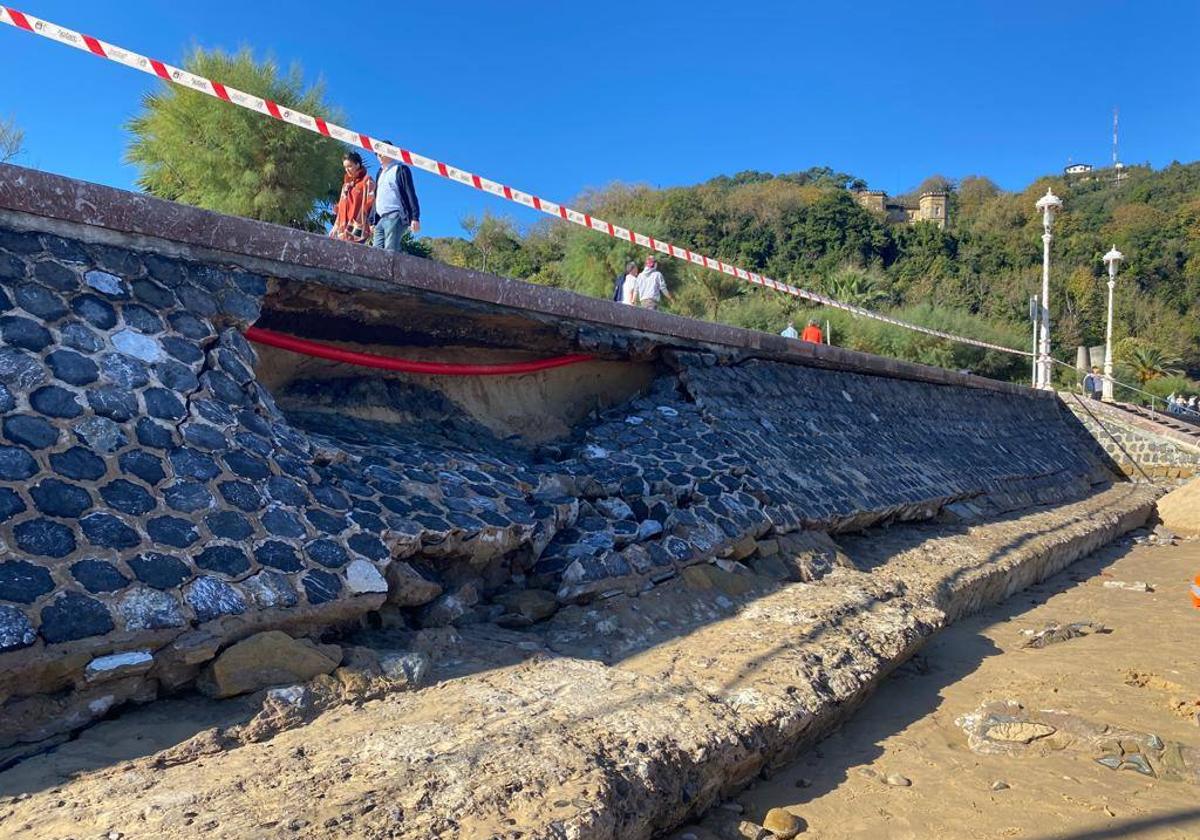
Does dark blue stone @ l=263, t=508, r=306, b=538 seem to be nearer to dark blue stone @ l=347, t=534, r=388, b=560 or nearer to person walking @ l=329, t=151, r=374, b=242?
dark blue stone @ l=347, t=534, r=388, b=560

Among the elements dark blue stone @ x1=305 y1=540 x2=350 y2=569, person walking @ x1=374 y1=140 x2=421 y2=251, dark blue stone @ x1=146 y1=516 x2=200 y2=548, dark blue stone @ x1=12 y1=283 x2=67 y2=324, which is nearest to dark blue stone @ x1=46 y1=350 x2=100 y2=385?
dark blue stone @ x1=12 y1=283 x2=67 y2=324

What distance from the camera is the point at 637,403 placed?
222 inches

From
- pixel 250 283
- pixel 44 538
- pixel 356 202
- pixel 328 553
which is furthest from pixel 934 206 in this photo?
pixel 44 538

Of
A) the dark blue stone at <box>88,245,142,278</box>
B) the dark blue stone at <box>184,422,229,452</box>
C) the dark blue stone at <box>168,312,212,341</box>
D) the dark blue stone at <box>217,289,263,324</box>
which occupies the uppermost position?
the dark blue stone at <box>88,245,142,278</box>

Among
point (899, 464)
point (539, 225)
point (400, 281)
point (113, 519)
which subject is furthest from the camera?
point (539, 225)

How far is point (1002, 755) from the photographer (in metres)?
3.34

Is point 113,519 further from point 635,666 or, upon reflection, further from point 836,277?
point 836,277

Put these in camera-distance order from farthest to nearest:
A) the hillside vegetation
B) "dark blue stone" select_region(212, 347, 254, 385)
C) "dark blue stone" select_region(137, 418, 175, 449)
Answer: the hillside vegetation
"dark blue stone" select_region(212, 347, 254, 385)
"dark blue stone" select_region(137, 418, 175, 449)

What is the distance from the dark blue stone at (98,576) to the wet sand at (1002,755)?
6.12 feet

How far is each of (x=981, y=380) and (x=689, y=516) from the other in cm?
884

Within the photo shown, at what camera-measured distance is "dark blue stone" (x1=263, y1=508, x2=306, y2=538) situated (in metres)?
2.93

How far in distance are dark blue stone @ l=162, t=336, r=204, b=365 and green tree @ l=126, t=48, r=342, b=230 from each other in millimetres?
Answer: 14698

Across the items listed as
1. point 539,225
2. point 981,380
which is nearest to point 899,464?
point 981,380

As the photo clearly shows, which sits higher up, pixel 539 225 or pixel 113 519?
pixel 539 225
